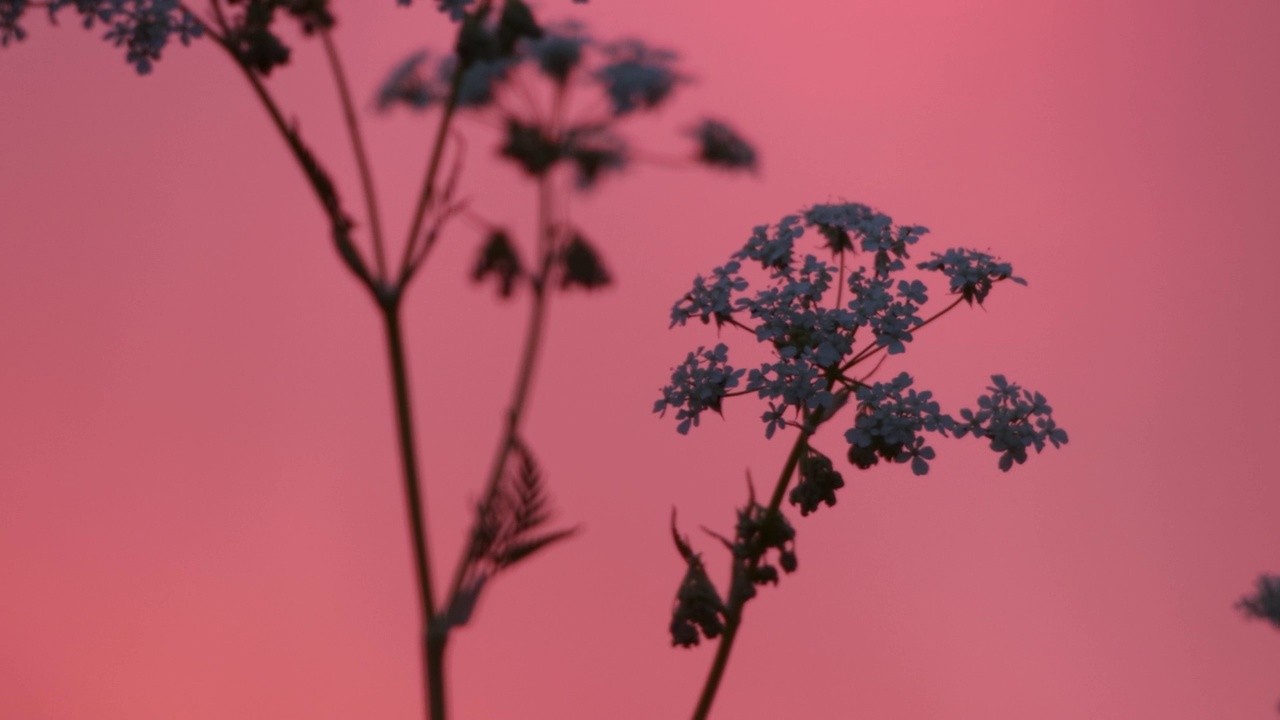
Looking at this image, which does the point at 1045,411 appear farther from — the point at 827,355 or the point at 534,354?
the point at 534,354

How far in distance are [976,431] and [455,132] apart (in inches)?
43.3

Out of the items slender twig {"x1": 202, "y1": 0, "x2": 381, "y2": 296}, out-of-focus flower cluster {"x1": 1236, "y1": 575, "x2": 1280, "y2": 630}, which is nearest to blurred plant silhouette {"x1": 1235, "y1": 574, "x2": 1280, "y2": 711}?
out-of-focus flower cluster {"x1": 1236, "y1": 575, "x2": 1280, "y2": 630}

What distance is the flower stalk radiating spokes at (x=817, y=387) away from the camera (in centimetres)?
193

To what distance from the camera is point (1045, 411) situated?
6.56 ft

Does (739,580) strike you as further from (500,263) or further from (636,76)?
(636,76)

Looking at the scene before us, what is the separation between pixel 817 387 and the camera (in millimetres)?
1971

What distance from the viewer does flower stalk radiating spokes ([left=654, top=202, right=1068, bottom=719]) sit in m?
1.93

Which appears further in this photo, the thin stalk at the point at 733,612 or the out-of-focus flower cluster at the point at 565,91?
the out-of-focus flower cluster at the point at 565,91

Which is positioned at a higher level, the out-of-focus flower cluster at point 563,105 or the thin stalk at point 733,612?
the out-of-focus flower cluster at point 563,105

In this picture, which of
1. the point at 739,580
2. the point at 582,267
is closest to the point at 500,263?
the point at 582,267

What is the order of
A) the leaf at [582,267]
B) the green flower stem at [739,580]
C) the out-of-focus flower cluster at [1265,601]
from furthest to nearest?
the leaf at [582,267] < the out-of-focus flower cluster at [1265,601] < the green flower stem at [739,580]

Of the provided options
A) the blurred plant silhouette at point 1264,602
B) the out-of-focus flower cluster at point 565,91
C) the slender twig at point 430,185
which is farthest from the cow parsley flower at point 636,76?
the blurred plant silhouette at point 1264,602

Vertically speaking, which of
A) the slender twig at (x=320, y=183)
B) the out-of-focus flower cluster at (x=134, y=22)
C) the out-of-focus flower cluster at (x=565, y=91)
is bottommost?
the slender twig at (x=320, y=183)

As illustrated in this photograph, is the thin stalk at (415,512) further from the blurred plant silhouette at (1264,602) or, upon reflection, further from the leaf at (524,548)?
the blurred plant silhouette at (1264,602)
